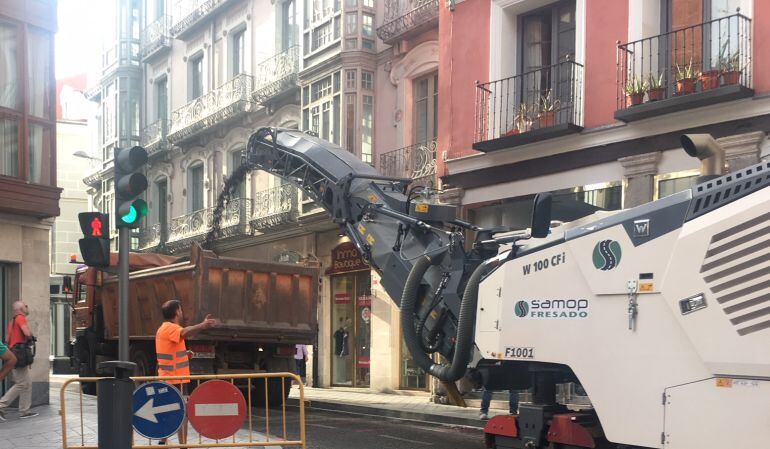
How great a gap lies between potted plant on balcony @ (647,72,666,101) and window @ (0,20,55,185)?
34.0 ft

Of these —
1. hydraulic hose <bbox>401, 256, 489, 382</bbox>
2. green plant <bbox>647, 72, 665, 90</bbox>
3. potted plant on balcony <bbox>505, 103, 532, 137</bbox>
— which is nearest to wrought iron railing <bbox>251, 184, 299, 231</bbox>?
potted plant on balcony <bbox>505, 103, 532, 137</bbox>

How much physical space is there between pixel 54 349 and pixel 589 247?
36.8 metres

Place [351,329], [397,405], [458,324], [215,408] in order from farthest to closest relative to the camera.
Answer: [351,329] < [397,405] < [458,324] < [215,408]

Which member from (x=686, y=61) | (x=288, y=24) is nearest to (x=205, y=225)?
(x=288, y=24)

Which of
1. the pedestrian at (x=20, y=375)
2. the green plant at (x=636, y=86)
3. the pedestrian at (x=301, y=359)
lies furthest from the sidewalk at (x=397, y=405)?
the green plant at (x=636, y=86)

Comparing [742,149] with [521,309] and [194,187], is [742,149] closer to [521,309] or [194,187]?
[521,309]

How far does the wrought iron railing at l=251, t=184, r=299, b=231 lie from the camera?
2606cm

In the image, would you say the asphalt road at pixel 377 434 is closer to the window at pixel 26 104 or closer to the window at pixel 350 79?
the window at pixel 26 104

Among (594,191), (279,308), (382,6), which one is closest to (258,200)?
(382,6)

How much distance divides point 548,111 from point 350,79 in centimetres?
784

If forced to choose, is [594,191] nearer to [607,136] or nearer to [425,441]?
[607,136]

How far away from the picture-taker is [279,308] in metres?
16.7

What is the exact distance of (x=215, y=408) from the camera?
820 cm

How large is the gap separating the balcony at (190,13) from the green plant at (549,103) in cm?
1637
